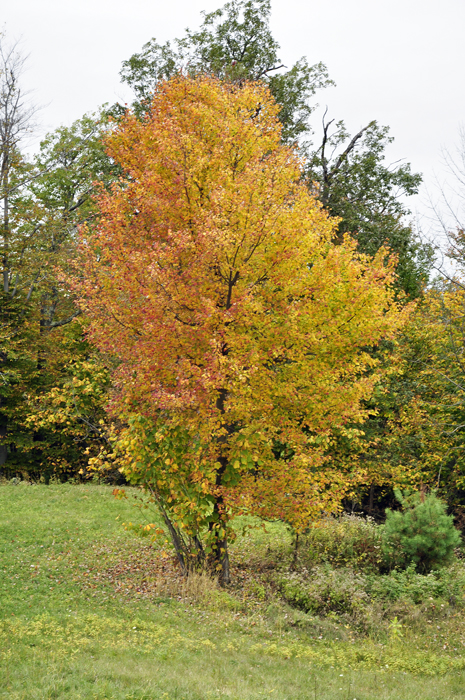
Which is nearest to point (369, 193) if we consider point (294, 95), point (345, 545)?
point (294, 95)

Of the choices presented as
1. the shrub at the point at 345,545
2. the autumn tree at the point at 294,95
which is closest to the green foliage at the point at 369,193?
the autumn tree at the point at 294,95

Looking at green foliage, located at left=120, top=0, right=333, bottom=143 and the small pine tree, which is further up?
green foliage, located at left=120, top=0, right=333, bottom=143

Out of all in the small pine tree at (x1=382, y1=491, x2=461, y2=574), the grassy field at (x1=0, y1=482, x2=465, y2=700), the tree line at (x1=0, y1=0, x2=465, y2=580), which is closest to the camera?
the grassy field at (x1=0, y1=482, x2=465, y2=700)

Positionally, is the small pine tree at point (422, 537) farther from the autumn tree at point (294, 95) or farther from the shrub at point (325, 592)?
the autumn tree at point (294, 95)

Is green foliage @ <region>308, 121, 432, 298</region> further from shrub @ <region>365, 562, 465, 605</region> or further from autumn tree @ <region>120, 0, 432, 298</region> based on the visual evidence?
shrub @ <region>365, 562, 465, 605</region>

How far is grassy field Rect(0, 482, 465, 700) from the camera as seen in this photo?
5.41 metres

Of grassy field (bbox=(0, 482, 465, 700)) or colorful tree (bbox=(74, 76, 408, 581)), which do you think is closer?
grassy field (bbox=(0, 482, 465, 700))

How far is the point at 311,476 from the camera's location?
8922 mm

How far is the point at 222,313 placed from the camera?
26.5ft

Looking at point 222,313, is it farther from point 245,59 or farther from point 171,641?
point 245,59

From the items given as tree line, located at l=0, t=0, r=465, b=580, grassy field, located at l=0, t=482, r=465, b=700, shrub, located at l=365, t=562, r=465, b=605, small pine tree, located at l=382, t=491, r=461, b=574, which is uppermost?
tree line, located at l=0, t=0, r=465, b=580

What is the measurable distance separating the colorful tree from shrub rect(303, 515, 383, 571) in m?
2.17

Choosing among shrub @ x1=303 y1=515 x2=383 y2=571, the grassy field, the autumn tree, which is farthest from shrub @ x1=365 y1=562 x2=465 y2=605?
the autumn tree

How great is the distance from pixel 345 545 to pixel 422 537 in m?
1.93
